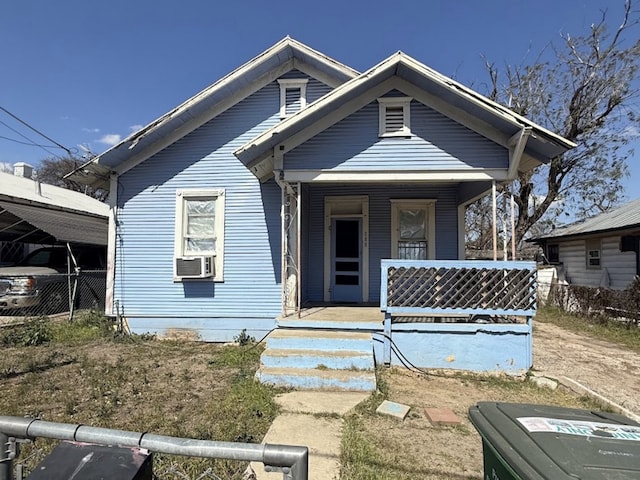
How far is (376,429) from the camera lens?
3828 mm

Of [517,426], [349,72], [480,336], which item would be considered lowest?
[480,336]

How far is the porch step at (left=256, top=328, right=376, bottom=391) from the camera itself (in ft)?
16.4

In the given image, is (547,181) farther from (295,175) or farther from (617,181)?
(295,175)

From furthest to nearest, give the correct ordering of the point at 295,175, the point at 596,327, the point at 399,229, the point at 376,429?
the point at 596,327 → the point at 399,229 → the point at 295,175 → the point at 376,429

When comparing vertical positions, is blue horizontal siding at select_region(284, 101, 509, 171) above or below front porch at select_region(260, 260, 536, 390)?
above

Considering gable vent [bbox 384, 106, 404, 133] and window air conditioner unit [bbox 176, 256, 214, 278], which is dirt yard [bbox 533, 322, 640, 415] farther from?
window air conditioner unit [bbox 176, 256, 214, 278]

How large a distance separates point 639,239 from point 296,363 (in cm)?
1250

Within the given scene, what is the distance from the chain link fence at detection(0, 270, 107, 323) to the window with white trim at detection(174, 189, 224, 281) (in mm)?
3301

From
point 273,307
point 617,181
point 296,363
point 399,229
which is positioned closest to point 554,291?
point 399,229

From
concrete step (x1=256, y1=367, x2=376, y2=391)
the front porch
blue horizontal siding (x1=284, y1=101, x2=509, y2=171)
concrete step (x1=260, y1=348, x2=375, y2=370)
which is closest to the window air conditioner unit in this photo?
the front porch

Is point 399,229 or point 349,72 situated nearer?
point 349,72

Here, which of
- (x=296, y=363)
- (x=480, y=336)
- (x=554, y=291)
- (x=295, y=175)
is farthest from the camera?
(x=554, y=291)

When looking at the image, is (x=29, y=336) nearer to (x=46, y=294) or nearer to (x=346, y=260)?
(x=46, y=294)

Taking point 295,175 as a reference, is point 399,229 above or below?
below
